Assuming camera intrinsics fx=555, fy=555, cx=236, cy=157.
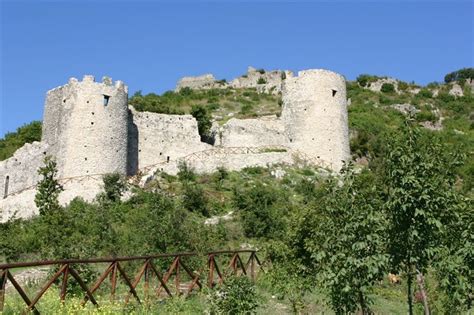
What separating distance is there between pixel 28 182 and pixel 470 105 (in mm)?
44607

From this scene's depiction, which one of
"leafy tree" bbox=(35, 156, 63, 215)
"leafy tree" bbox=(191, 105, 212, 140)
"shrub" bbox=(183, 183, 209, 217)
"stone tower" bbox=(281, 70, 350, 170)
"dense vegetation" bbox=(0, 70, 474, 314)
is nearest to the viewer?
"dense vegetation" bbox=(0, 70, 474, 314)

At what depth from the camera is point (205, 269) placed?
1256 centimetres

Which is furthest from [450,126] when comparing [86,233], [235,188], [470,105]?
[86,233]

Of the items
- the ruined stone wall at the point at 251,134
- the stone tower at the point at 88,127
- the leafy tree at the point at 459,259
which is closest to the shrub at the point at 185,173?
the stone tower at the point at 88,127

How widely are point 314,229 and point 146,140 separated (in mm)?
19922

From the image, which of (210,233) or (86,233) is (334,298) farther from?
(86,233)

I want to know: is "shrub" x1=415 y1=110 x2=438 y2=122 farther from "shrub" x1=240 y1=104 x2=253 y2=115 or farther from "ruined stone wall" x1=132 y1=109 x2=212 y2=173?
"ruined stone wall" x1=132 y1=109 x2=212 y2=173

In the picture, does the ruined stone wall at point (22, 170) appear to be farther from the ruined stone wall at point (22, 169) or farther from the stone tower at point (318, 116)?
the stone tower at point (318, 116)

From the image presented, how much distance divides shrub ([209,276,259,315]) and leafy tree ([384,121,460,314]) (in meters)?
2.50

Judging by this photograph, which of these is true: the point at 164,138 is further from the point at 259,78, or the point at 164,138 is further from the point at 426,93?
the point at 426,93

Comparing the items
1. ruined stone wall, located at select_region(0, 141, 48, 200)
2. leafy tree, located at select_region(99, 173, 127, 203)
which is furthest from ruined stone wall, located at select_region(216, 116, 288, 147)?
ruined stone wall, located at select_region(0, 141, 48, 200)

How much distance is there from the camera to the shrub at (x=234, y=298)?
9.41 metres

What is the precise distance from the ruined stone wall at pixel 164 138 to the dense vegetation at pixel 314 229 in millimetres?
3937

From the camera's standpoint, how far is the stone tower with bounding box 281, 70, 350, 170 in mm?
31984
